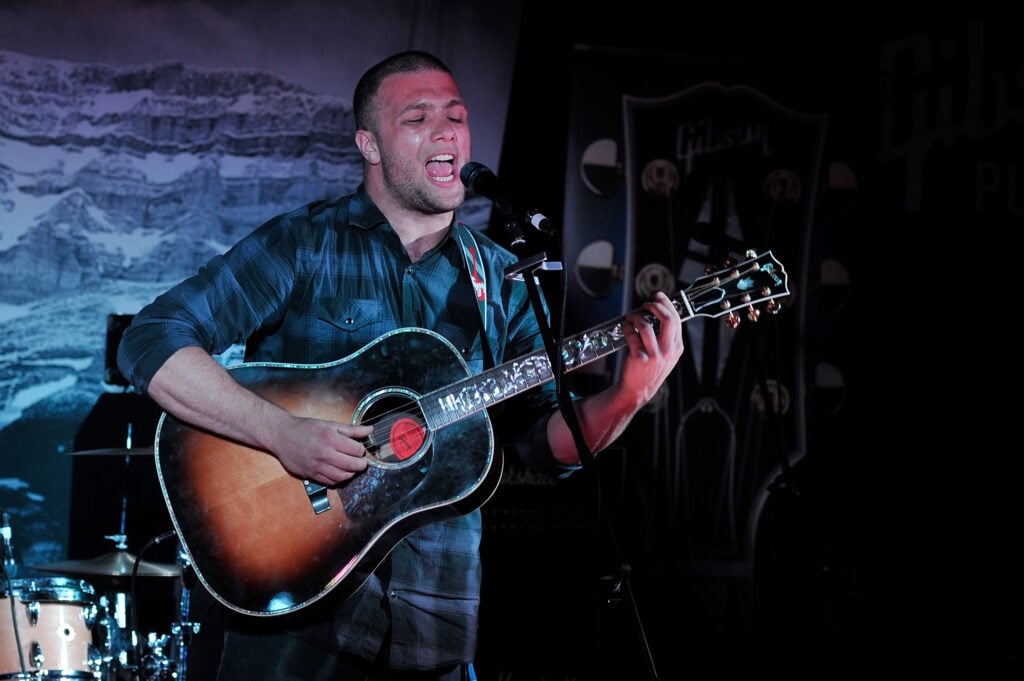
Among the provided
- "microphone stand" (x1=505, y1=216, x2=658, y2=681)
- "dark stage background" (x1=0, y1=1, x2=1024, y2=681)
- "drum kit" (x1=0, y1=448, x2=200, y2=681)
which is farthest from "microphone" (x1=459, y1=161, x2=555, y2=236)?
"drum kit" (x1=0, y1=448, x2=200, y2=681)

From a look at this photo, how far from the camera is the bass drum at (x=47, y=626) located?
A: 4.53 meters

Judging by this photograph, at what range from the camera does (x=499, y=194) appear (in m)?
2.52

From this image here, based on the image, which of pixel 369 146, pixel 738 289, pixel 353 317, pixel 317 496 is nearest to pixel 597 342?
pixel 738 289

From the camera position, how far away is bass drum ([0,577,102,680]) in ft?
14.9

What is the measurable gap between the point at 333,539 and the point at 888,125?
14.1ft

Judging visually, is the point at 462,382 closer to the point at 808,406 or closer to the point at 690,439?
the point at 690,439

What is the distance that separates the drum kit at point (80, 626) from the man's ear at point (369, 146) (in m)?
1.78

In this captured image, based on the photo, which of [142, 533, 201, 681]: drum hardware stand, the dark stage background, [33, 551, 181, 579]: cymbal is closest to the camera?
[142, 533, 201, 681]: drum hardware stand

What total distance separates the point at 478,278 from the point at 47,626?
2.86m

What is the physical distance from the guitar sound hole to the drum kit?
1.85 m

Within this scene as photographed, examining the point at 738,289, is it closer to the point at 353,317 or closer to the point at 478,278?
the point at 478,278

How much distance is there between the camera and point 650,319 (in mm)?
2838

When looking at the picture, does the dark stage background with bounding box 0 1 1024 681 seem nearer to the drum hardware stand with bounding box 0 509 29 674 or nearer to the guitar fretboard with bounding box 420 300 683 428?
the drum hardware stand with bounding box 0 509 29 674

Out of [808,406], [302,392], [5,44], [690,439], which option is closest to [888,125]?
[808,406]
